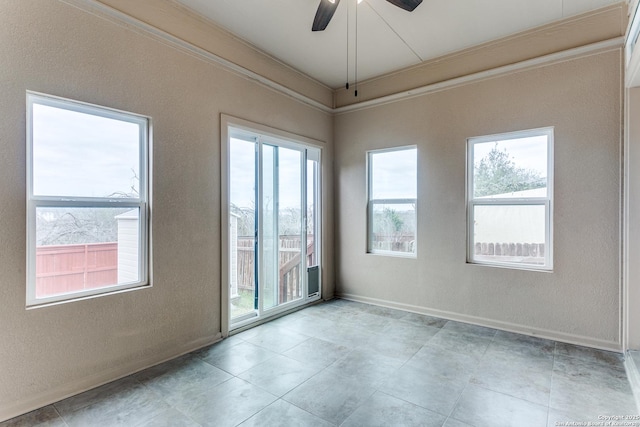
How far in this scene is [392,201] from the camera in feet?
14.4

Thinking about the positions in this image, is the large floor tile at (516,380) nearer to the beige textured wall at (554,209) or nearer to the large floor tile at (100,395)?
the beige textured wall at (554,209)

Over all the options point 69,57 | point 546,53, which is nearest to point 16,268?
point 69,57

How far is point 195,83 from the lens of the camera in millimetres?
3033

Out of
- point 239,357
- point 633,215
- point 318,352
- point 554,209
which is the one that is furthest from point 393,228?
point 239,357

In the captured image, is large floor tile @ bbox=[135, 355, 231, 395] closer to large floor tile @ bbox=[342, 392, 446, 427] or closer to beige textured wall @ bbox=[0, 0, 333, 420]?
beige textured wall @ bbox=[0, 0, 333, 420]

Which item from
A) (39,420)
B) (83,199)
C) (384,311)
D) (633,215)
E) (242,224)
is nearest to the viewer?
(39,420)

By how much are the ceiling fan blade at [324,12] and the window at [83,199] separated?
174 cm

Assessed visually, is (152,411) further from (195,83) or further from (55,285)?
(195,83)

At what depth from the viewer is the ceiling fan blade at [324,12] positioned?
2.29 metres

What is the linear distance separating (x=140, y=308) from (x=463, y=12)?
404 cm

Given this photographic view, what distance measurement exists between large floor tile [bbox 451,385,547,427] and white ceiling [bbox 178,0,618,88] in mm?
3319

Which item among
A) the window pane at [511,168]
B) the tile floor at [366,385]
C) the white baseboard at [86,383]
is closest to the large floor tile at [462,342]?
the tile floor at [366,385]

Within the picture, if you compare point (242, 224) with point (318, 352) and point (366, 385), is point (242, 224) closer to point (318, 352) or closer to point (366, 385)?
point (318, 352)

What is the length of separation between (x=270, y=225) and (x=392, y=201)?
1752 mm
